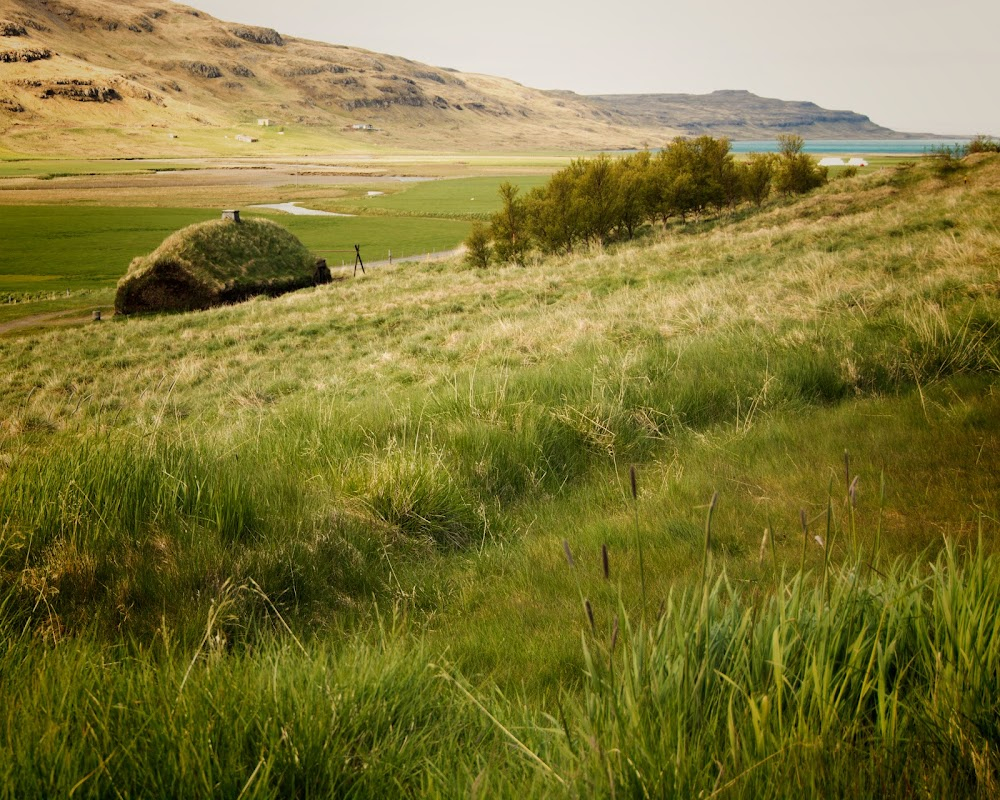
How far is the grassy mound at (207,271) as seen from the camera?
32344 mm

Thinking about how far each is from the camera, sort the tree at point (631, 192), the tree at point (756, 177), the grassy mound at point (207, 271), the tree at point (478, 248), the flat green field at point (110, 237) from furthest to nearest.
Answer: the flat green field at point (110, 237)
the tree at point (756, 177)
the tree at point (631, 192)
the tree at point (478, 248)
the grassy mound at point (207, 271)

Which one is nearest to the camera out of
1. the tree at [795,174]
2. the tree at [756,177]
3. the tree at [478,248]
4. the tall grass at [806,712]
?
the tall grass at [806,712]

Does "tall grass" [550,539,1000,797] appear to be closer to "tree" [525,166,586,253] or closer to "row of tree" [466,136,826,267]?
"row of tree" [466,136,826,267]

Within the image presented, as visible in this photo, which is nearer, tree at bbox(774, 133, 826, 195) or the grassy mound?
the grassy mound

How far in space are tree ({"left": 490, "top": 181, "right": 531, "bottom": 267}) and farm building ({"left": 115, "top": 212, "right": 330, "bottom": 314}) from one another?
460 inches

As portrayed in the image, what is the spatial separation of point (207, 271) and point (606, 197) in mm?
23018

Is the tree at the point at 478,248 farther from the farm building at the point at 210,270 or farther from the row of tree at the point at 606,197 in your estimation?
the farm building at the point at 210,270

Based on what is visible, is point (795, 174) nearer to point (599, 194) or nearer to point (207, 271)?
point (599, 194)

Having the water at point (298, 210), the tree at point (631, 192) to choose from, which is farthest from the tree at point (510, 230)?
the water at point (298, 210)

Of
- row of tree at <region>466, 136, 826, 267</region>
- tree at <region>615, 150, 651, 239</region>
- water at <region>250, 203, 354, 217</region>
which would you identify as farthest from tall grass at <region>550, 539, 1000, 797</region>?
water at <region>250, 203, 354, 217</region>

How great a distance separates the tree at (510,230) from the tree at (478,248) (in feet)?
2.05

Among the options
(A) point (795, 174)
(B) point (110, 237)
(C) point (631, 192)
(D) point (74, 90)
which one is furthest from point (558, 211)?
(D) point (74, 90)

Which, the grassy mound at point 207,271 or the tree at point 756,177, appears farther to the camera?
the tree at point 756,177

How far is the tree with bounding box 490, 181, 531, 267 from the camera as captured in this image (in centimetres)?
3650
